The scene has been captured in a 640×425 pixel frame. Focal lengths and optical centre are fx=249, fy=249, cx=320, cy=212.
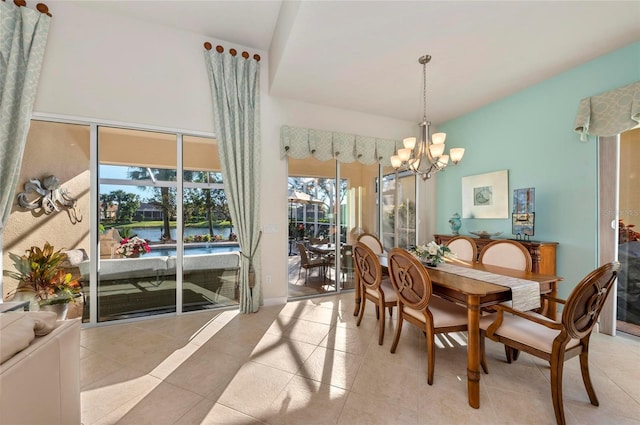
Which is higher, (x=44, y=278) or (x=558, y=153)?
(x=558, y=153)

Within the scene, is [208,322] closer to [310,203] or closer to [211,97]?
[310,203]

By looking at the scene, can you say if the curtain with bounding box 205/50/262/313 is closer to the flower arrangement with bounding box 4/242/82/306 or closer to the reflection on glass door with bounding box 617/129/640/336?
the flower arrangement with bounding box 4/242/82/306

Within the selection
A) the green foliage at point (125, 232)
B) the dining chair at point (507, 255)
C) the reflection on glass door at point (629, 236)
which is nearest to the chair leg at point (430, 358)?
the dining chair at point (507, 255)

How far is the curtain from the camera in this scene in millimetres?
3242

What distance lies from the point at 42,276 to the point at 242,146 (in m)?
2.53

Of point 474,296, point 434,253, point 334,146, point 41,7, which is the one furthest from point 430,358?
point 41,7

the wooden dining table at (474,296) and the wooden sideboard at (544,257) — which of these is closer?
the wooden dining table at (474,296)

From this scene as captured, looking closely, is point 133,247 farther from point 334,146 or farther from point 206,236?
point 334,146

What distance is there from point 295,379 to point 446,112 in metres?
4.53

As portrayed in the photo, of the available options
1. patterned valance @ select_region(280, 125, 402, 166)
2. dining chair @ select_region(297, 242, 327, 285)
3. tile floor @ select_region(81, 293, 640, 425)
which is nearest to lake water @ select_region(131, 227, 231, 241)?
tile floor @ select_region(81, 293, 640, 425)

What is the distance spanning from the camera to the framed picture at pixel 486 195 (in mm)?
3723

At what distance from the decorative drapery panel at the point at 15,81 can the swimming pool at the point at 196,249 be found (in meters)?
1.32

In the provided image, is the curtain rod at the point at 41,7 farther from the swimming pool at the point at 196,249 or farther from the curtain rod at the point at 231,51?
the swimming pool at the point at 196,249

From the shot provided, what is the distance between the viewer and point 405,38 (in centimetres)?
249
